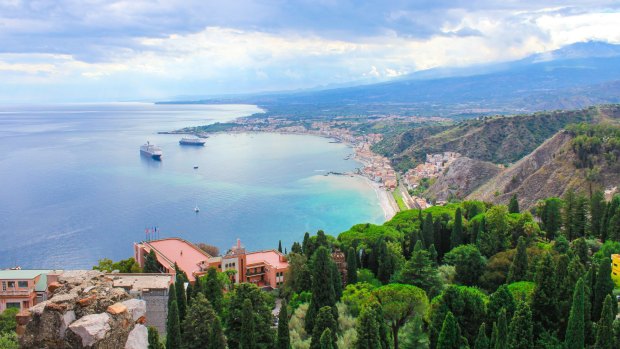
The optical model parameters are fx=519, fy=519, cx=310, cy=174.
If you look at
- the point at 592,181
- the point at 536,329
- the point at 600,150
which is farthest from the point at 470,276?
the point at 600,150

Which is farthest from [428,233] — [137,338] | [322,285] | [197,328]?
[137,338]

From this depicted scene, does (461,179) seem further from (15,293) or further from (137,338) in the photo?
(137,338)

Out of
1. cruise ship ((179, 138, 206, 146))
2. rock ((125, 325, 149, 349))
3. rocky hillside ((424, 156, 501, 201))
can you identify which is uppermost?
rock ((125, 325, 149, 349))

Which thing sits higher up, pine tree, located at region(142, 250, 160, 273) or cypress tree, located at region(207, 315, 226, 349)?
cypress tree, located at region(207, 315, 226, 349)

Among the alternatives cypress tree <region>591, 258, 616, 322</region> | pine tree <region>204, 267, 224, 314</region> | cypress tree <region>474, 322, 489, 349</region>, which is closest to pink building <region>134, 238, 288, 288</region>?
pine tree <region>204, 267, 224, 314</region>

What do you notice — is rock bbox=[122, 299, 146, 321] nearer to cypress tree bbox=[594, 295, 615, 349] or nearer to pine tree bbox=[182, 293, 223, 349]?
pine tree bbox=[182, 293, 223, 349]
